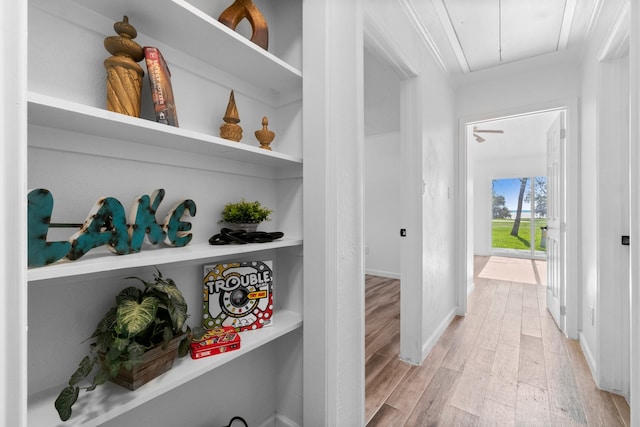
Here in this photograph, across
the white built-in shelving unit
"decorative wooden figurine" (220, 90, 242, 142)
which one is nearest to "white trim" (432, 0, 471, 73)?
the white built-in shelving unit

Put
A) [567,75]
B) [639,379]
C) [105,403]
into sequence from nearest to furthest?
[105,403] < [639,379] < [567,75]

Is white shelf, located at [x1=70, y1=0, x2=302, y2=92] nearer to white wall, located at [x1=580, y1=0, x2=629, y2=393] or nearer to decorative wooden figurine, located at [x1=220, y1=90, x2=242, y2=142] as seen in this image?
decorative wooden figurine, located at [x1=220, y1=90, x2=242, y2=142]

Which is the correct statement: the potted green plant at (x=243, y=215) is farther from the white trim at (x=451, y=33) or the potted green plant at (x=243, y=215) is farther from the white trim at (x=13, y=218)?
the white trim at (x=451, y=33)

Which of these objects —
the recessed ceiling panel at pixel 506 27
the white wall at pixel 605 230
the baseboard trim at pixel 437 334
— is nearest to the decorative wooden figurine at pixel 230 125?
the recessed ceiling panel at pixel 506 27

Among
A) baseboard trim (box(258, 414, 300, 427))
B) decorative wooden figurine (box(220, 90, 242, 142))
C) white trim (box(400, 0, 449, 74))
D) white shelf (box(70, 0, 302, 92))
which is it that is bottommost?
baseboard trim (box(258, 414, 300, 427))

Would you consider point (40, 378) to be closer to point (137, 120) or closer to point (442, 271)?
point (137, 120)

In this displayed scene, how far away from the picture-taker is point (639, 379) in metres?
1.19

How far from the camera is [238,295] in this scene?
1.17 metres

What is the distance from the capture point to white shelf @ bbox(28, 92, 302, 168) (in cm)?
63

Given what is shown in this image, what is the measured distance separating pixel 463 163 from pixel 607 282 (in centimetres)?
162

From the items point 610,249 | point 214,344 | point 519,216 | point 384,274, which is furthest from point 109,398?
point 519,216

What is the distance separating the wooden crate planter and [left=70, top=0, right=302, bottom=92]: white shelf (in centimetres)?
99

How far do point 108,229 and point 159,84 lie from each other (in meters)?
0.45

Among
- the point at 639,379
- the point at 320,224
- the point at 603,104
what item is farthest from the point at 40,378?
the point at 603,104
